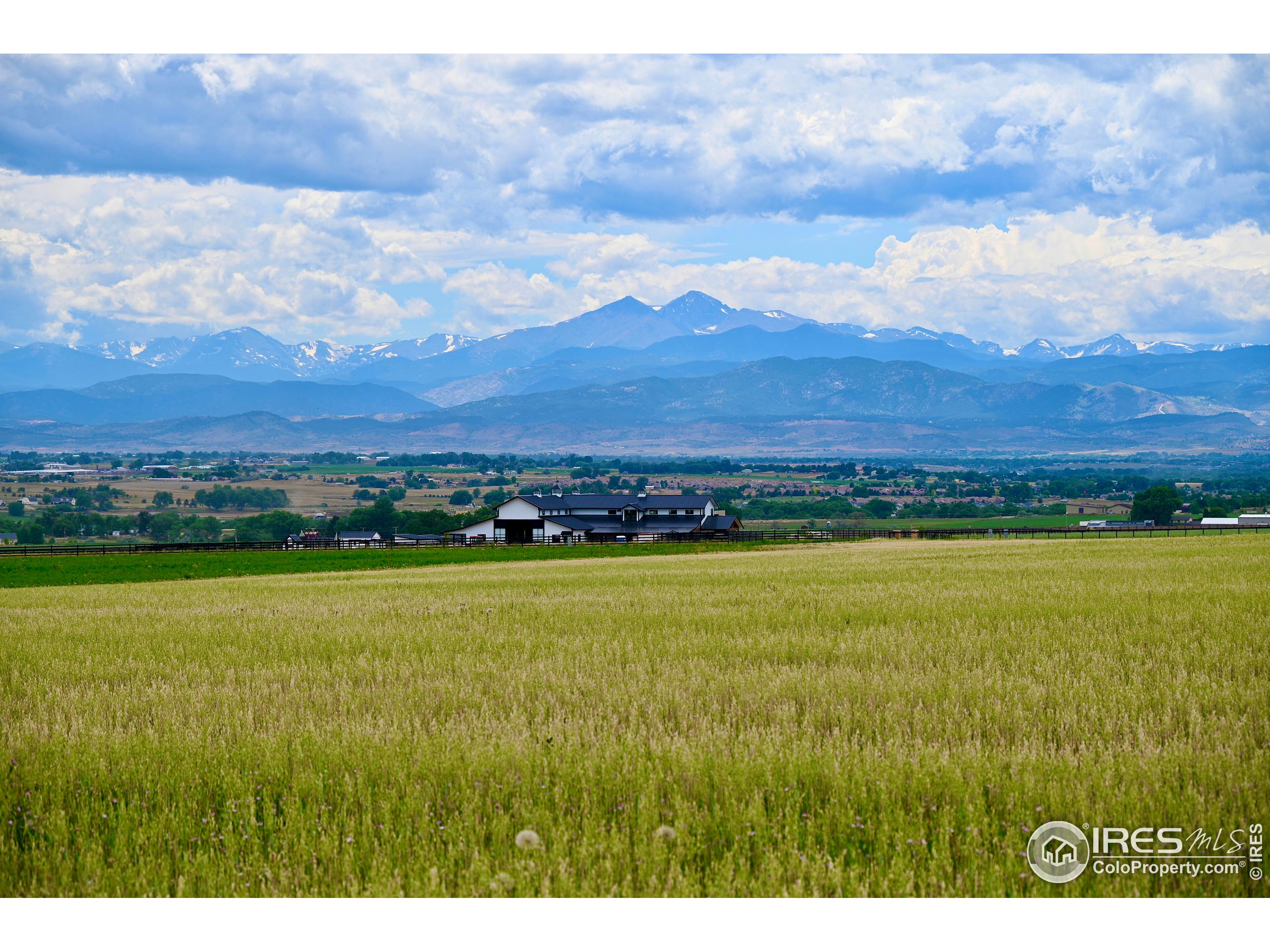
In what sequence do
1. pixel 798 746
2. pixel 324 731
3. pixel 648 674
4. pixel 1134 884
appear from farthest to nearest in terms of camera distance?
1. pixel 648 674
2. pixel 324 731
3. pixel 798 746
4. pixel 1134 884

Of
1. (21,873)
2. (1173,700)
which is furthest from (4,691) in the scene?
(1173,700)

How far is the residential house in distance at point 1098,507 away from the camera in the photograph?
495 feet

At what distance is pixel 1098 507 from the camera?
16225 cm

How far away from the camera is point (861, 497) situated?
187 m

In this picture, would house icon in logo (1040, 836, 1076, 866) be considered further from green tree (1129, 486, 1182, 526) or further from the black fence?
green tree (1129, 486, 1182, 526)

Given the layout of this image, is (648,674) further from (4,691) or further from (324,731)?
(4,691)

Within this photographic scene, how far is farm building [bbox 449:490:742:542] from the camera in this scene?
85438mm

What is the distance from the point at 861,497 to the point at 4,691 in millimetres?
Answer: 184744

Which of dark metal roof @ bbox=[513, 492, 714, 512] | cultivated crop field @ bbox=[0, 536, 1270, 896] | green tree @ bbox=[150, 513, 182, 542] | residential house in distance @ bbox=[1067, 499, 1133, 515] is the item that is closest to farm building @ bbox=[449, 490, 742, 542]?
dark metal roof @ bbox=[513, 492, 714, 512]

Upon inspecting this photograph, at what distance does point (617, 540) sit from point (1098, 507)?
119194 mm

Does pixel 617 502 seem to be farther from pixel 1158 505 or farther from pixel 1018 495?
pixel 1018 495

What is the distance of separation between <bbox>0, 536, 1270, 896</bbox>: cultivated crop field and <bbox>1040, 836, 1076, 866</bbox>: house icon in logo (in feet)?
0.42

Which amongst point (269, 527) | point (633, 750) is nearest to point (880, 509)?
point (269, 527)

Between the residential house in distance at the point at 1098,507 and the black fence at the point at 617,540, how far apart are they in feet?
206
